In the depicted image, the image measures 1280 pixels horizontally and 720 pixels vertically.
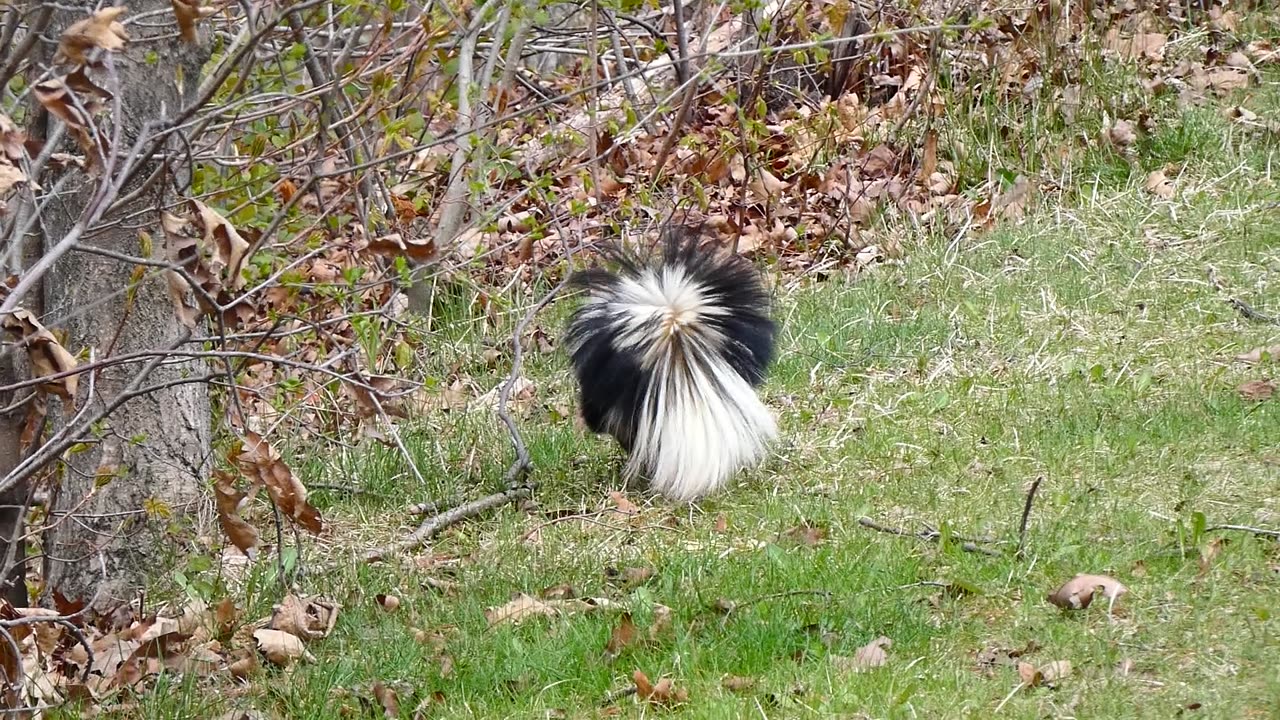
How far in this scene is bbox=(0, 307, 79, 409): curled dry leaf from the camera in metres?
2.73

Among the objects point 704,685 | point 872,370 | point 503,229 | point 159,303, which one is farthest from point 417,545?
point 503,229

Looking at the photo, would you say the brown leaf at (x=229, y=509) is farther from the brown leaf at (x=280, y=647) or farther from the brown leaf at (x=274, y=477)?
the brown leaf at (x=280, y=647)

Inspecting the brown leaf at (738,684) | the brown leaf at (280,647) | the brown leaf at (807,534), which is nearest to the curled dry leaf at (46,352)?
the brown leaf at (280,647)

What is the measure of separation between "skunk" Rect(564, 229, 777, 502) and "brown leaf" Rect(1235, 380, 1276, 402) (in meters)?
1.75

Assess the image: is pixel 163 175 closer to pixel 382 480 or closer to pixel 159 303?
pixel 159 303

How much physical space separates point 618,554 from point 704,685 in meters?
1.20

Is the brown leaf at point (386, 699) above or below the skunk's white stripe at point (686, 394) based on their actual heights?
below

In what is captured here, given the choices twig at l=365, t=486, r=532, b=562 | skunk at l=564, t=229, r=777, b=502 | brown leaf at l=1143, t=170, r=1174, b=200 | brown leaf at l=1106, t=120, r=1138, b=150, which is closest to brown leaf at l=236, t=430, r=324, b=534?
twig at l=365, t=486, r=532, b=562

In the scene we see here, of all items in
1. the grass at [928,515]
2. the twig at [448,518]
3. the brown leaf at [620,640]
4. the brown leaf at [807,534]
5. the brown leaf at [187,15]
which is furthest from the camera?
the twig at [448,518]

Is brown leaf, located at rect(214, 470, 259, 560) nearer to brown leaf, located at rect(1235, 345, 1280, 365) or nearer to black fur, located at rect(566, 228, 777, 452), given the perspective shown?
black fur, located at rect(566, 228, 777, 452)

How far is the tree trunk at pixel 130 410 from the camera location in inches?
169

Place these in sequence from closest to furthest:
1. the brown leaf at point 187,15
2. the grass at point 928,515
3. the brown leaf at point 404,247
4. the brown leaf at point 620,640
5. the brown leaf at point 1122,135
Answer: the brown leaf at point 187,15
the brown leaf at point 404,247
the grass at point 928,515
the brown leaf at point 620,640
the brown leaf at point 1122,135

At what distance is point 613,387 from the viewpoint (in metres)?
5.03

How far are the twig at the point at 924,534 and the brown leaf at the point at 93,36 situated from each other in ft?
9.23
